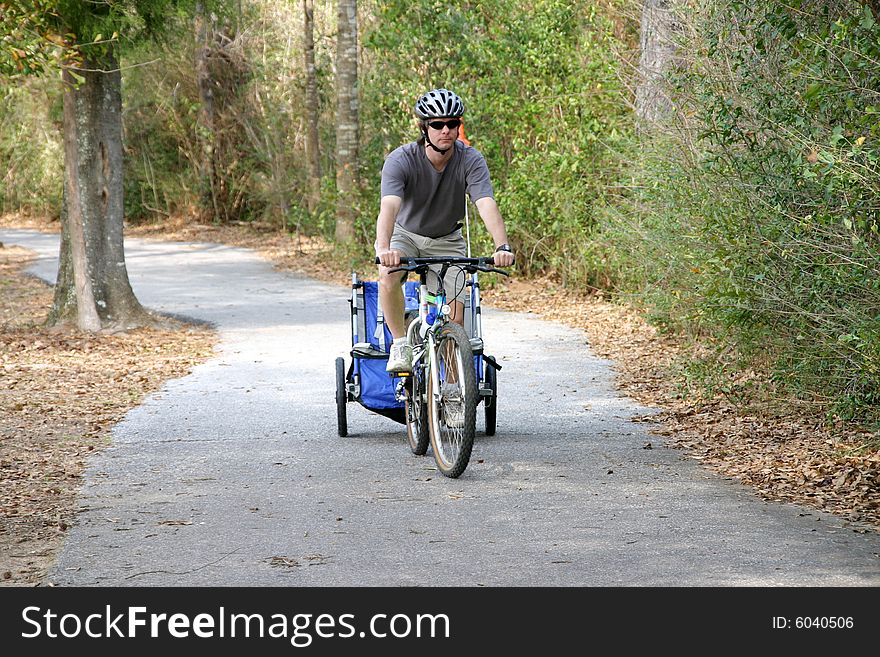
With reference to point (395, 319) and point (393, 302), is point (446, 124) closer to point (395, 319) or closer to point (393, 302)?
point (393, 302)

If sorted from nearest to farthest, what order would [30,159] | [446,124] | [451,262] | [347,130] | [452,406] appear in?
1. [452,406]
2. [451,262]
3. [446,124]
4. [347,130]
5. [30,159]

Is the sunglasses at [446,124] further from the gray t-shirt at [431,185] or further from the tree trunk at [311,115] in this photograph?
the tree trunk at [311,115]

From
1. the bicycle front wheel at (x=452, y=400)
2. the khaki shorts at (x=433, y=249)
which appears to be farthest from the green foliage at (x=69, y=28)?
the bicycle front wheel at (x=452, y=400)

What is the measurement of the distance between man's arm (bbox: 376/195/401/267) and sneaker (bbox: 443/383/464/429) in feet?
2.55

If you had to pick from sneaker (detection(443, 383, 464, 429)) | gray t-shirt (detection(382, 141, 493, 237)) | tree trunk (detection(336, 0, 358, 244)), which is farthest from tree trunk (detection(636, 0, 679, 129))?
tree trunk (detection(336, 0, 358, 244))

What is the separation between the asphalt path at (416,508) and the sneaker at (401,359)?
0.52 meters

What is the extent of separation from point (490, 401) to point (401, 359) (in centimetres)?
82

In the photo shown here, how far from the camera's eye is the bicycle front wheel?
6.91 meters

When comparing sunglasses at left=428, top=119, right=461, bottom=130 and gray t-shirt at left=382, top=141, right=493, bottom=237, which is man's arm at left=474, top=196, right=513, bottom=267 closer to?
gray t-shirt at left=382, top=141, right=493, bottom=237

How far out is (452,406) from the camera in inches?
286

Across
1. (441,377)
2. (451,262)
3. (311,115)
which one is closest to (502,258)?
(451,262)

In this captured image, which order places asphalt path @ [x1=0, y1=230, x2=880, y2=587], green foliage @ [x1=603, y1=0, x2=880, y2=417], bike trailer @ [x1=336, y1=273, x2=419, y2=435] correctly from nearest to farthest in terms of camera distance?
asphalt path @ [x1=0, y1=230, x2=880, y2=587] → green foliage @ [x1=603, y1=0, x2=880, y2=417] → bike trailer @ [x1=336, y1=273, x2=419, y2=435]

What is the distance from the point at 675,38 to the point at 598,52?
608cm

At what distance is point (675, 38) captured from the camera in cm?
1066
